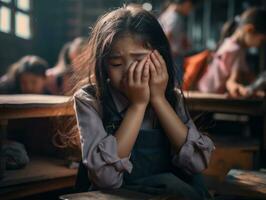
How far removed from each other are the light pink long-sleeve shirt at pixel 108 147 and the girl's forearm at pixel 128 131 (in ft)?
0.08

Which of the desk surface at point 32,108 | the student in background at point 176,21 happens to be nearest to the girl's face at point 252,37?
the student in background at point 176,21

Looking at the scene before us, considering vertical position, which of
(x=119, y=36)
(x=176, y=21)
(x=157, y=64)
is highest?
(x=176, y=21)

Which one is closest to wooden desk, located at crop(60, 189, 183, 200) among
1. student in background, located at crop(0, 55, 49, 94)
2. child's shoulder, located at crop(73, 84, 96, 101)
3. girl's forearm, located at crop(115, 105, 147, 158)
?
girl's forearm, located at crop(115, 105, 147, 158)

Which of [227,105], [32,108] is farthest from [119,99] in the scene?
→ [227,105]

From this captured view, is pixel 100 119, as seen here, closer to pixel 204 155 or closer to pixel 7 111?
pixel 204 155

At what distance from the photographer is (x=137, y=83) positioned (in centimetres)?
173

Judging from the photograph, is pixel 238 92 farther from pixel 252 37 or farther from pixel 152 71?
pixel 152 71

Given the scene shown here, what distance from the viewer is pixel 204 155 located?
1840mm

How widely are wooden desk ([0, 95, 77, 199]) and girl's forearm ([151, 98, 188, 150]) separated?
2.68 feet

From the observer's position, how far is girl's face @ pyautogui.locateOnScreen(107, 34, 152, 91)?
1789 mm

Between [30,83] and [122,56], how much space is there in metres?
2.51

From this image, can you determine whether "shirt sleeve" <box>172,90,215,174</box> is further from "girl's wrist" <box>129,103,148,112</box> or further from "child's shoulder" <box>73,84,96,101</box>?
"child's shoulder" <box>73,84,96,101</box>

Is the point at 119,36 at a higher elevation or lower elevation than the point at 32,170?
higher

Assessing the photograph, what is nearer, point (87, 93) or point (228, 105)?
point (87, 93)
